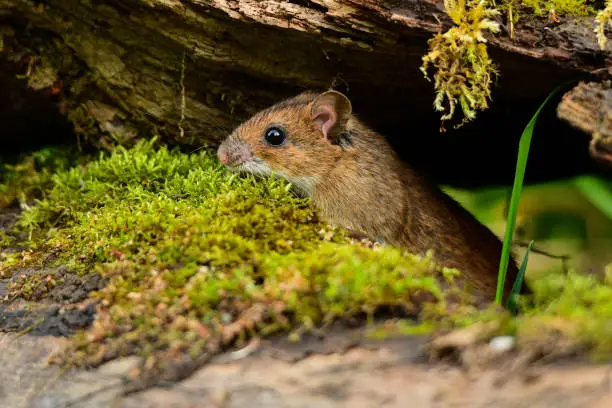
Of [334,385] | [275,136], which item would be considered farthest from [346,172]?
[334,385]

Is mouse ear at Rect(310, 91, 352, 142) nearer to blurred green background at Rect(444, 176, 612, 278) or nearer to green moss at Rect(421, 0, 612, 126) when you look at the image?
green moss at Rect(421, 0, 612, 126)

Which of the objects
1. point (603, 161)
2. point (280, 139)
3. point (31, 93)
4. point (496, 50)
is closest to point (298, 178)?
point (280, 139)

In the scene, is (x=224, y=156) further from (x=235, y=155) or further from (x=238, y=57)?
(x=238, y=57)

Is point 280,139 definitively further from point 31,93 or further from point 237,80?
point 31,93

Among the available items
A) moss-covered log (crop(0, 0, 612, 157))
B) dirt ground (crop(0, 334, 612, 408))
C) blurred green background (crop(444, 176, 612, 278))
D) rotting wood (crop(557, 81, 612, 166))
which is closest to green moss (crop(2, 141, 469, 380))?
dirt ground (crop(0, 334, 612, 408))

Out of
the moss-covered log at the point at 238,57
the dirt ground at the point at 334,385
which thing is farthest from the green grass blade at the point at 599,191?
the dirt ground at the point at 334,385

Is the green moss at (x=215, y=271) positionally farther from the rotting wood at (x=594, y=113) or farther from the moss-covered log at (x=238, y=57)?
the rotting wood at (x=594, y=113)
